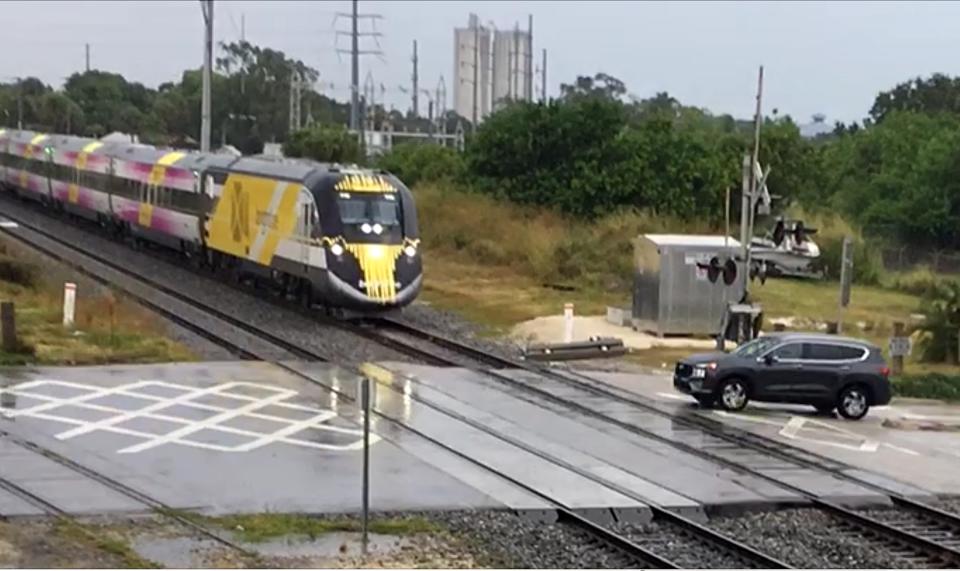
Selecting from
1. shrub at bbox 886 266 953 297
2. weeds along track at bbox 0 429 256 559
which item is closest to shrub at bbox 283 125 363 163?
shrub at bbox 886 266 953 297

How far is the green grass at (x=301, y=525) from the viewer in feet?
53.9

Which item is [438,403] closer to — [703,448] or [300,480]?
[703,448]

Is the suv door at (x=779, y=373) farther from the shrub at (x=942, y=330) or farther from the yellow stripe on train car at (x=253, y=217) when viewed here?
the yellow stripe on train car at (x=253, y=217)

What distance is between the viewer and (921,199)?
6581cm

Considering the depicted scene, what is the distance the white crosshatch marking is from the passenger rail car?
8168mm

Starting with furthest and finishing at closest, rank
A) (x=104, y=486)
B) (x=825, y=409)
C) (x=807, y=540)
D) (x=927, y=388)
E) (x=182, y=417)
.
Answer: (x=927, y=388)
(x=825, y=409)
(x=182, y=417)
(x=104, y=486)
(x=807, y=540)

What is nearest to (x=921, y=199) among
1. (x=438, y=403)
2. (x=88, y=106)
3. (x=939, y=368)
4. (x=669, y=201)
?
(x=669, y=201)

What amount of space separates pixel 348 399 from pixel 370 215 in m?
9.77

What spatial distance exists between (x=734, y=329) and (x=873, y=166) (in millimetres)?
51101

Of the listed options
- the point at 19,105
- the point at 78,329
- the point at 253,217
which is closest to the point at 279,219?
the point at 253,217

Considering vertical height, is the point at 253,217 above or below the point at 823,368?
above

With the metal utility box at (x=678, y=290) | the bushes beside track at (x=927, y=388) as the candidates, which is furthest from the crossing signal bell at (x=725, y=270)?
the metal utility box at (x=678, y=290)

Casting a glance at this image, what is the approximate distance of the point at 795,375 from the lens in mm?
26891

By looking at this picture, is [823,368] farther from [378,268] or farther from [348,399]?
[378,268]
